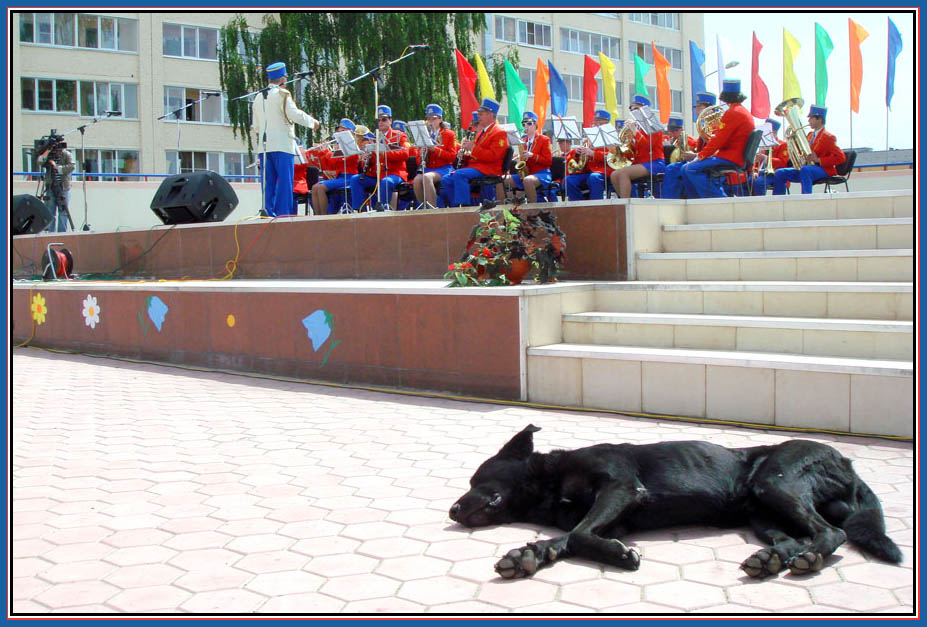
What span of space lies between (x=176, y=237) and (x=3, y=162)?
10.7 meters

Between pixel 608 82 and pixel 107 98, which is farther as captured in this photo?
pixel 107 98

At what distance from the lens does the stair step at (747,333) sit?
567 cm

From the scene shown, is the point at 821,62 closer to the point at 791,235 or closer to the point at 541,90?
the point at 541,90

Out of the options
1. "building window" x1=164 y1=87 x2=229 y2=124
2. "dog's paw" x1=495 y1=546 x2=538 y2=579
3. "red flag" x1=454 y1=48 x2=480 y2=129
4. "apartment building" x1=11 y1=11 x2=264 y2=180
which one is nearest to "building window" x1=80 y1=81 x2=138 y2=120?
"apartment building" x1=11 y1=11 x2=264 y2=180

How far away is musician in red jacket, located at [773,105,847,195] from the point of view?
38.9ft

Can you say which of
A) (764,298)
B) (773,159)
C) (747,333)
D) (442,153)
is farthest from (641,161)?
(747,333)

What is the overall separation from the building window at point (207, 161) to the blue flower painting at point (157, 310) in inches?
1080

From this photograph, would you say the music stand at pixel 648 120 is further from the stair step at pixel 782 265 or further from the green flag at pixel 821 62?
the green flag at pixel 821 62

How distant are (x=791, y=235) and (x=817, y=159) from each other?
4.96 m

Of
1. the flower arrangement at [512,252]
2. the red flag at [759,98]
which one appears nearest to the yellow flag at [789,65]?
the red flag at [759,98]

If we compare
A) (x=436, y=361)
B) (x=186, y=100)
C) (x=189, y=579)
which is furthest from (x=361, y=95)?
(x=189, y=579)

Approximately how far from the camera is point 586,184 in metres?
12.1

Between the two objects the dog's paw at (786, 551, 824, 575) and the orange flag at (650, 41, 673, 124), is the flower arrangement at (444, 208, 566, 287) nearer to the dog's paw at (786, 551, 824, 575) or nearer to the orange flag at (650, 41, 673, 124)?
the dog's paw at (786, 551, 824, 575)

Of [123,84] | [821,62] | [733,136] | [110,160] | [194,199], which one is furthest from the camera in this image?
[123,84]
